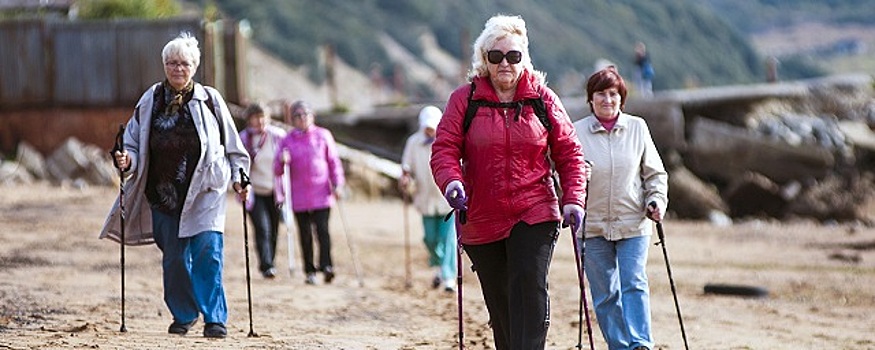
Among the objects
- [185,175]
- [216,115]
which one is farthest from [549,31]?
[185,175]

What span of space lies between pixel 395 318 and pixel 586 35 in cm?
7272

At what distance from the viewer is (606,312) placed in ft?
28.3

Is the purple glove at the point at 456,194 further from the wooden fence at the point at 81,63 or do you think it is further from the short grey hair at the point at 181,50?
the wooden fence at the point at 81,63

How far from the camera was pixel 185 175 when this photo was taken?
9.32 metres

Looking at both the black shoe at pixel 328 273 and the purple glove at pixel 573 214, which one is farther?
the black shoe at pixel 328 273

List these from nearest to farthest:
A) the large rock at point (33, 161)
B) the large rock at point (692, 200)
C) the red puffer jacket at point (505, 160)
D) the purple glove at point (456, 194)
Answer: the purple glove at point (456, 194)
the red puffer jacket at point (505, 160)
the large rock at point (33, 161)
the large rock at point (692, 200)

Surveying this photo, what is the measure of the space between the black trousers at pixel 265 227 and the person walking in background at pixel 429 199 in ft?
4.57

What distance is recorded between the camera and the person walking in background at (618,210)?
28.1 feet

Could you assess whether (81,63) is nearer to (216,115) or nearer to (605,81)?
(216,115)

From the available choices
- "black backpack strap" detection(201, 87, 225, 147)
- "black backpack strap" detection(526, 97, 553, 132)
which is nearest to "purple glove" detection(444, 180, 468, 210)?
"black backpack strap" detection(526, 97, 553, 132)

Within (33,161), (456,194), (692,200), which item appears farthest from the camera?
(692,200)

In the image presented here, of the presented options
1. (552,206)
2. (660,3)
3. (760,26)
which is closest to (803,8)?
(760,26)

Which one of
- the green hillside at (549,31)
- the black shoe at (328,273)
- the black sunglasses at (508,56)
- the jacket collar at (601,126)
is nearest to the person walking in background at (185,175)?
the jacket collar at (601,126)

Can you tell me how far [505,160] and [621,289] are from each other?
4.98ft
